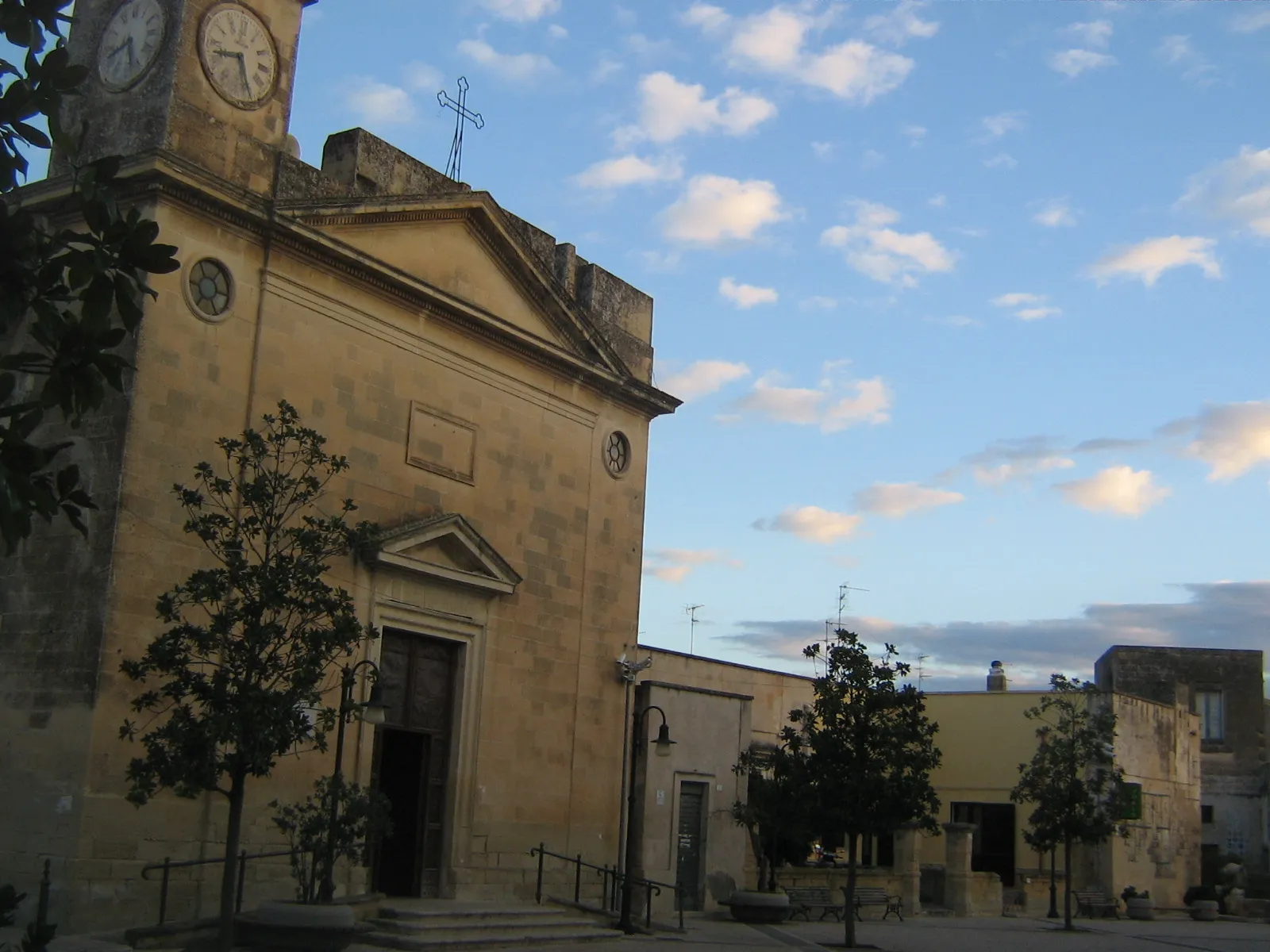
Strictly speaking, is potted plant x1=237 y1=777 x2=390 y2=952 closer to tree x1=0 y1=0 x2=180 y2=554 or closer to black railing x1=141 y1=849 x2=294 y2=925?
black railing x1=141 y1=849 x2=294 y2=925

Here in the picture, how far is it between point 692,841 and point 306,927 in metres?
11.0

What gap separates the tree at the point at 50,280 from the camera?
4.49 meters

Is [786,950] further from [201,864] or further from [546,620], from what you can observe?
[201,864]

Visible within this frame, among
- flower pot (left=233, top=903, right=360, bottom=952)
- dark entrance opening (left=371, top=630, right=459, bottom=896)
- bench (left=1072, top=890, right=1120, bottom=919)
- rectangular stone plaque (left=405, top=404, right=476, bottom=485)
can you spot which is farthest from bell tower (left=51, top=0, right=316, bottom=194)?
bench (left=1072, top=890, right=1120, bottom=919)

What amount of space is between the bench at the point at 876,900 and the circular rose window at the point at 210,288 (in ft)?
55.5

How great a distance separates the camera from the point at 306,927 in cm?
1362

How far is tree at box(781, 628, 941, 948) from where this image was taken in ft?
64.7

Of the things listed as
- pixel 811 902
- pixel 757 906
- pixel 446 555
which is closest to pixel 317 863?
pixel 446 555

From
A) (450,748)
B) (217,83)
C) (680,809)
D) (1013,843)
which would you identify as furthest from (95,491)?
(1013,843)

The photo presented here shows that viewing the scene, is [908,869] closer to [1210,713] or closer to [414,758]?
[414,758]

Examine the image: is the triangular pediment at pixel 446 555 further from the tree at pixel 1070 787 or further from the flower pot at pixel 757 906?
the tree at pixel 1070 787

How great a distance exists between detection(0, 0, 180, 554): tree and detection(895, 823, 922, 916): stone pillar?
25.6 meters

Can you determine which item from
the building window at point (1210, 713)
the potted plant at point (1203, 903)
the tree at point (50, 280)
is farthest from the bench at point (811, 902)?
the building window at point (1210, 713)

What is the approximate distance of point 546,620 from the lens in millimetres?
20406
